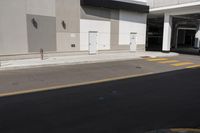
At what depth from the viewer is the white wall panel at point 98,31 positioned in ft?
63.8

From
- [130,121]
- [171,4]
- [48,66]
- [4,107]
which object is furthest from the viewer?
[171,4]

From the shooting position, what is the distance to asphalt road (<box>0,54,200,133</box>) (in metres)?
4.54

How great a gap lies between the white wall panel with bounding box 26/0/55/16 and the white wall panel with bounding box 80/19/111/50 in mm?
3083

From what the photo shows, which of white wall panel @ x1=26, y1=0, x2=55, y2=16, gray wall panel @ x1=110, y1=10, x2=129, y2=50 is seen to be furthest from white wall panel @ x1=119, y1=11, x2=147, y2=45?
white wall panel @ x1=26, y1=0, x2=55, y2=16

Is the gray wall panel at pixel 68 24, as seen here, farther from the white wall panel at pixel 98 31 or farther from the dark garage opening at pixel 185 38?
the dark garage opening at pixel 185 38

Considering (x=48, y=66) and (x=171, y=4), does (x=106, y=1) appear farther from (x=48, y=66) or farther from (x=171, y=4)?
(x=48, y=66)

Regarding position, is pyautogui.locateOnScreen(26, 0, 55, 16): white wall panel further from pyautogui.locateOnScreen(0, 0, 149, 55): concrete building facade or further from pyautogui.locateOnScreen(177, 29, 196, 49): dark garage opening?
pyautogui.locateOnScreen(177, 29, 196, 49): dark garage opening

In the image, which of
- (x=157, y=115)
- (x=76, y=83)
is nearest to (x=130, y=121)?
(x=157, y=115)

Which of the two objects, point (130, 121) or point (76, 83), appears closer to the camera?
point (130, 121)

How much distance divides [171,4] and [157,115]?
19.2 meters

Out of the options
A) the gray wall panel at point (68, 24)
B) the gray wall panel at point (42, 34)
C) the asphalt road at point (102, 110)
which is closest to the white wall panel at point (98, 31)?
the gray wall panel at point (68, 24)

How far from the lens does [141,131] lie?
4344 mm

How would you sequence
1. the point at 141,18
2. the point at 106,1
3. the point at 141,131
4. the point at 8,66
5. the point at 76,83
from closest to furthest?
1. the point at 141,131
2. the point at 76,83
3. the point at 8,66
4. the point at 106,1
5. the point at 141,18

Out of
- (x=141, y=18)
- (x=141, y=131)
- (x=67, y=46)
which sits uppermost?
(x=141, y=18)
